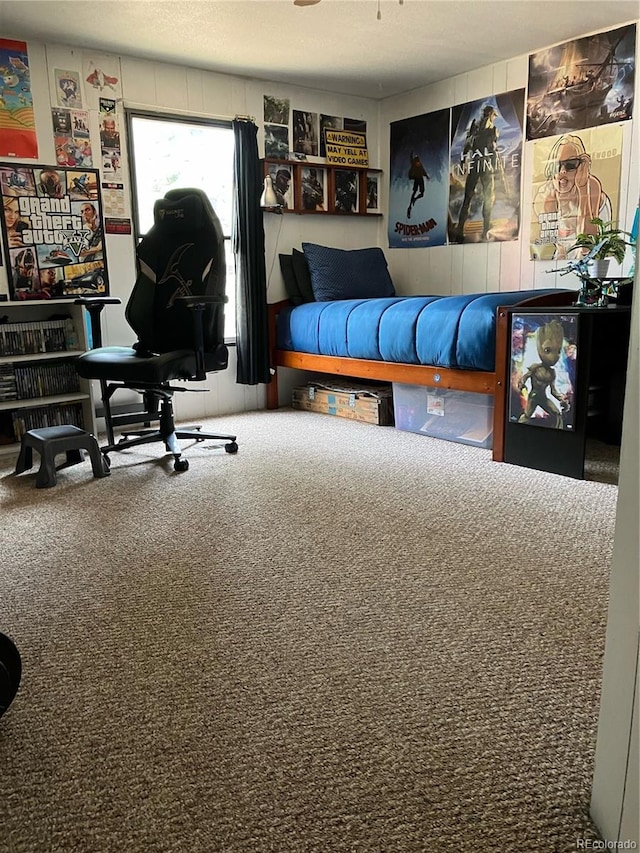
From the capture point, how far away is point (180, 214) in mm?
3242

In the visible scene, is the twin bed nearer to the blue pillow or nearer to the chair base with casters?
the blue pillow

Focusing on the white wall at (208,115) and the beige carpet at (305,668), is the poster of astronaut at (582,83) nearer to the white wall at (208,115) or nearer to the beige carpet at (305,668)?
the white wall at (208,115)

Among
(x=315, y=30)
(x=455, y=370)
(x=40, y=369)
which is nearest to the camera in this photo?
(x=455, y=370)

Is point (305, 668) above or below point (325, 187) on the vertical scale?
below

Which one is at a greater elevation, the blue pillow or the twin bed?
the blue pillow

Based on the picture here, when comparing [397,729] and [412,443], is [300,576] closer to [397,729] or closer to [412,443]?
[397,729]

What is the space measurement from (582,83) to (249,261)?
2.19 meters

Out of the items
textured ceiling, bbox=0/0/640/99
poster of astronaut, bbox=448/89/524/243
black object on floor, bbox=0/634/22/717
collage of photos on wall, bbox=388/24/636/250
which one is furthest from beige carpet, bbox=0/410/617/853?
textured ceiling, bbox=0/0/640/99

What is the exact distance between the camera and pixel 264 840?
1.06 meters

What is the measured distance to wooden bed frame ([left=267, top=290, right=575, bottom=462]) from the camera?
10.1 feet

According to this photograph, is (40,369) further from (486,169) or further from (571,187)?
(571,187)

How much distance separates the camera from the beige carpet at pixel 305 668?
1.11m

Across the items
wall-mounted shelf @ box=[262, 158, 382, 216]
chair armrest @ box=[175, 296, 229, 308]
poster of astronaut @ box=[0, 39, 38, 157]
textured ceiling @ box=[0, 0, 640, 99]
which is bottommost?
chair armrest @ box=[175, 296, 229, 308]

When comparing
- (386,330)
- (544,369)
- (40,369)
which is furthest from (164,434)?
(544,369)
